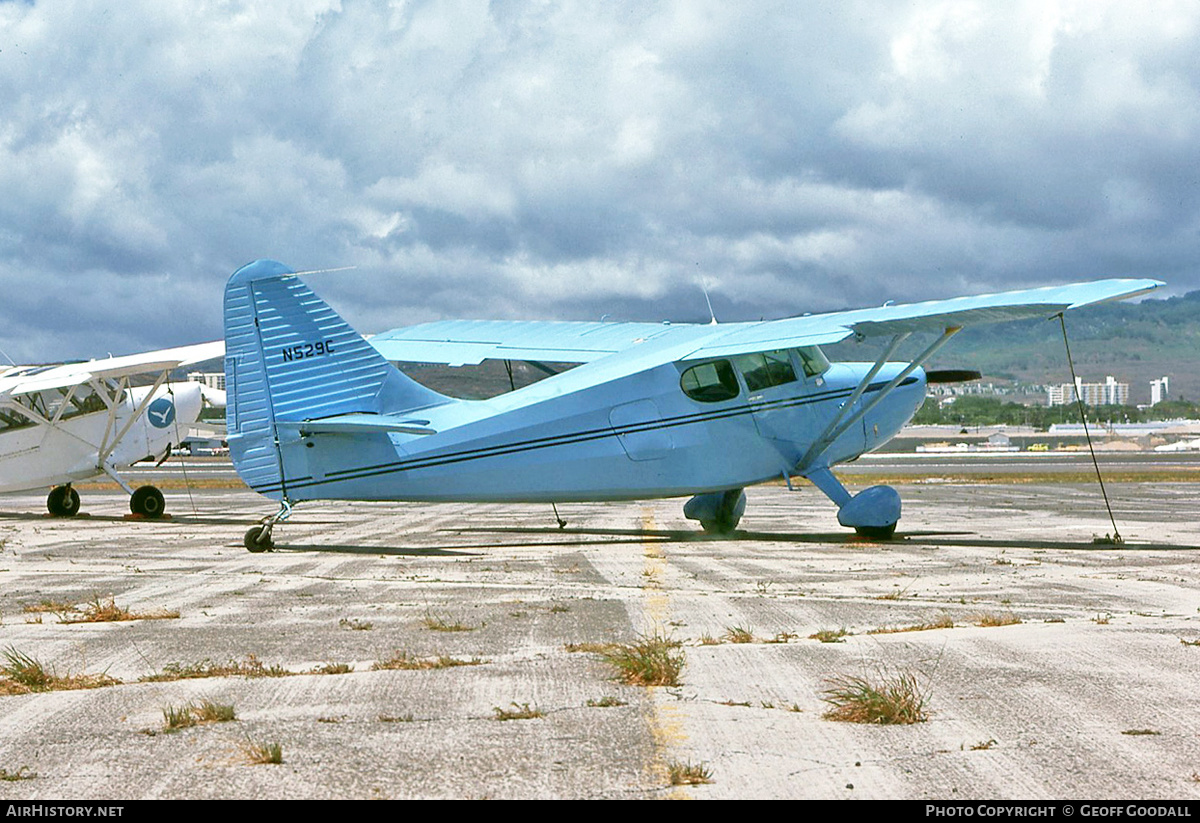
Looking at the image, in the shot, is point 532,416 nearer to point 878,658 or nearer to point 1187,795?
point 878,658

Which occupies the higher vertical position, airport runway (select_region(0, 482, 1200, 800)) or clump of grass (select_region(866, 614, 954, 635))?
airport runway (select_region(0, 482, 1200, 800))

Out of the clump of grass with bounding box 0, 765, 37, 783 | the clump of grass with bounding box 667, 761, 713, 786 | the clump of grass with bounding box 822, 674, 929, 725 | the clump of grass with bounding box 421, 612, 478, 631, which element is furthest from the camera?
the clump of grass with bounding box 421, 612, 478, 631

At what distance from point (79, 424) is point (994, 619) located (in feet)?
70.5

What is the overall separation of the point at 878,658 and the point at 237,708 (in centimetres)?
340

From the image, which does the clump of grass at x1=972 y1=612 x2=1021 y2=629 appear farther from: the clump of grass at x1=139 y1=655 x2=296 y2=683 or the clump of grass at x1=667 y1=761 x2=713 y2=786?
the clump of grass at x1=139 y1=655 x2=296 y2=683

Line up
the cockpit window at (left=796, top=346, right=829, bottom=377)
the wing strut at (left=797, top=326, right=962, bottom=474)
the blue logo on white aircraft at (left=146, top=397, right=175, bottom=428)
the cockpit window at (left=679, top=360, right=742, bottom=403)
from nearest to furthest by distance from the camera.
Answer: the cockpit window at (left=679, top=360, right=742, bottom=403) < the wing strut at (left=797, top=326, right=962, bottom=474) < the cockpit window at (left=796, top=346, right=829, bottom=377) < the blue logo on white aircraft at (left=146, top=397, right=175, bottom=428)

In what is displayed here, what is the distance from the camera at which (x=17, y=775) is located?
186 inches

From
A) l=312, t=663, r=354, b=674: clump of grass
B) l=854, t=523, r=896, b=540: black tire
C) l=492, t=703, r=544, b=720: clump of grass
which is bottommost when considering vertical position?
l=854, t=523, r=896, b=540: black tire

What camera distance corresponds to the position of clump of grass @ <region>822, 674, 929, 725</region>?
5492mm

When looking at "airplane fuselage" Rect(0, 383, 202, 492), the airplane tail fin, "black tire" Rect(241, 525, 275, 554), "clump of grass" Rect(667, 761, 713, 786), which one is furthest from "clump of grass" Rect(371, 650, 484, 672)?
"airplane fuselage" Rect(0, 383, 202, 492)

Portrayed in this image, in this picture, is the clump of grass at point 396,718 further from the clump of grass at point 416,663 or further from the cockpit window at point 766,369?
the cockpit window at point 766,369

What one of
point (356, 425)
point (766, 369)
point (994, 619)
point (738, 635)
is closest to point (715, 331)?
point (766, 369)

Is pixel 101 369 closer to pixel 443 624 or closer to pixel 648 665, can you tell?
pixel 443 624

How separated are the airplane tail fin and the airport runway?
4.38 feet
